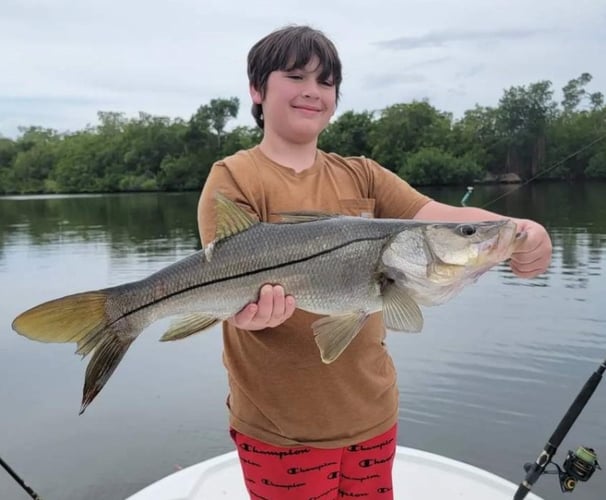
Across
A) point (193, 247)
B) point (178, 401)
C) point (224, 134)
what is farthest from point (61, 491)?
point (224, 134)

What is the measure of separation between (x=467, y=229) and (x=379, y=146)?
66436 millimetres

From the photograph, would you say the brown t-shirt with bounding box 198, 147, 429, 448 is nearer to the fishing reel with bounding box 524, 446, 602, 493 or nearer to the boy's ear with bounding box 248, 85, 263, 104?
the boy's ear with bounding box 248, 85, 263, 104

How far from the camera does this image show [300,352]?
218cm

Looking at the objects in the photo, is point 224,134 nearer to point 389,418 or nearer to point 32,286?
point 32,286

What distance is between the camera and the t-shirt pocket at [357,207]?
7.73ft

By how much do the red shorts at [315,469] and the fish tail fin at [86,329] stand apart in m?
0.58

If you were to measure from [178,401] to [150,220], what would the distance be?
88.3 feet

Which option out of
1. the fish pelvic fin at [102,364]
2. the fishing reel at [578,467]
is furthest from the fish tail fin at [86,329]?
the fishing reel at [578,467]

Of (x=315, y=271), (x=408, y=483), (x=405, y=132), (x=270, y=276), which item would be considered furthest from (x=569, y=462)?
(x=405, y=132)

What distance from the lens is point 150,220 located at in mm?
33062

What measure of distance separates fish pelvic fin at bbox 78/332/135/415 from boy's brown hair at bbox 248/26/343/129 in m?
1.07

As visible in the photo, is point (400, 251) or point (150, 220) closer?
point (400, 251)

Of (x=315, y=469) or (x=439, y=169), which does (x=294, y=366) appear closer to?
(x=315, y=469)

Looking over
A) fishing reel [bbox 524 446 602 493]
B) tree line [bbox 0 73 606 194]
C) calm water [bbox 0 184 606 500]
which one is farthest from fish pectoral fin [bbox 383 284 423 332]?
tree line [bbox 0 73 606 194]
